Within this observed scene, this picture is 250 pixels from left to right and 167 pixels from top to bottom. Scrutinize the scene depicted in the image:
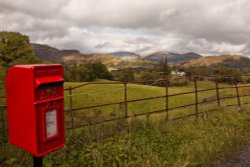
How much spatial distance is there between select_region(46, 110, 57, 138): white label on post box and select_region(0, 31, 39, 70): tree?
29566 mm

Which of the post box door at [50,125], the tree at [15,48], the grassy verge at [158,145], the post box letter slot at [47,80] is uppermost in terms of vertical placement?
the tree at [15,48]

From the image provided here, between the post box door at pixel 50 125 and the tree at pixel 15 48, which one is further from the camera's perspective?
the tree at pixel 15 48

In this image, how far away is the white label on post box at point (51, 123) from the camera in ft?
9.87

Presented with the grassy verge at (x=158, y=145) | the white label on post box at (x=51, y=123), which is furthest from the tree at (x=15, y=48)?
the white label on post box at (x=51, y=123)

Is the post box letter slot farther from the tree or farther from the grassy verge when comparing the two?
the tree

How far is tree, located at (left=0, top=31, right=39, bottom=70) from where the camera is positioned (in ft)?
104

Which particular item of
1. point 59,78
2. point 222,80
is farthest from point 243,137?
point 222,80

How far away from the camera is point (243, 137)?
6.45 m

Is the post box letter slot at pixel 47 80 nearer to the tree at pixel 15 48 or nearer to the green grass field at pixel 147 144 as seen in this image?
the green grass field at pixel 147 144

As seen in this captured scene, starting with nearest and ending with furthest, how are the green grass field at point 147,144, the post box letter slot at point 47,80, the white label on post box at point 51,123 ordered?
the post box letter slot at point 47,80
the white label on post box at point 51,123
the green grass field at point 147,144

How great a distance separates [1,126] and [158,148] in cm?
304

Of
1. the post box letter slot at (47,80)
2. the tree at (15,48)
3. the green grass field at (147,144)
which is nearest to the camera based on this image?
the post box letter slot at (47,80)

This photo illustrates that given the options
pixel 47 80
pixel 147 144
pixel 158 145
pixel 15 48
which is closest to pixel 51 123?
pixel 47 80

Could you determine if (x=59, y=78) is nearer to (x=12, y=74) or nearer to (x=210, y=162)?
(x=12, y=74)
